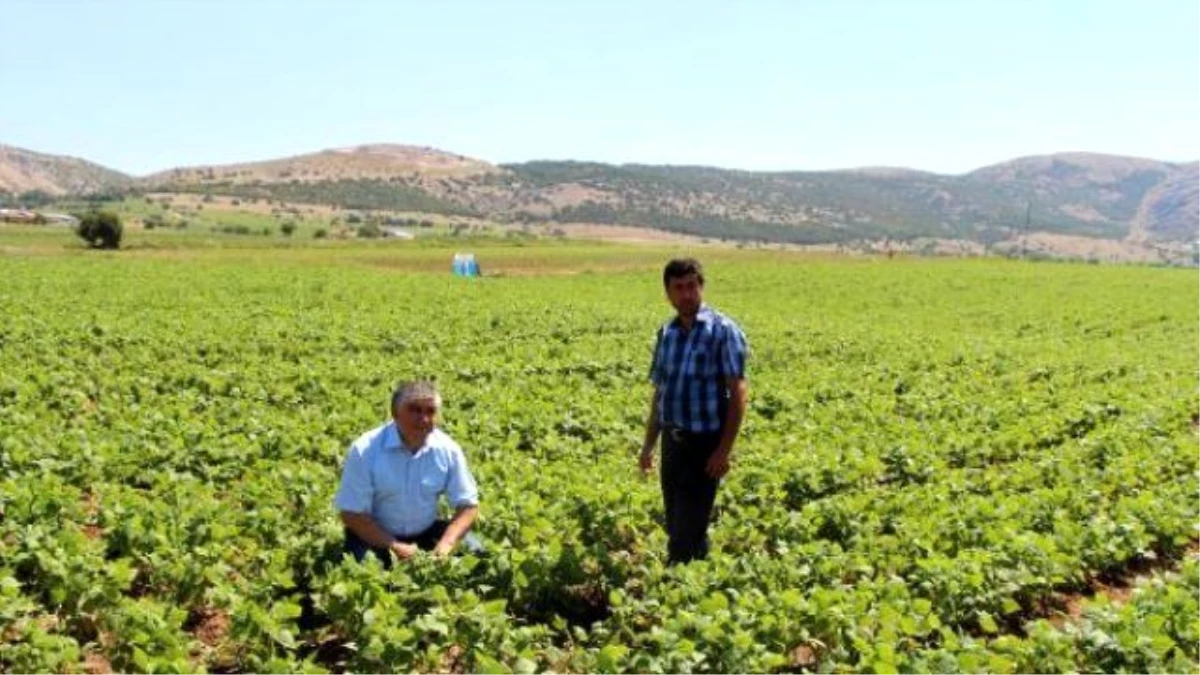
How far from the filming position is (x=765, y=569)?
22.4 feet

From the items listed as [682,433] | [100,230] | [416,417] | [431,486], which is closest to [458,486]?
[431,486]

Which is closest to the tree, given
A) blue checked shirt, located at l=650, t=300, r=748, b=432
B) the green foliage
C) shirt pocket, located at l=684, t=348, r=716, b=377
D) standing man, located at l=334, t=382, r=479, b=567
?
the green foliage

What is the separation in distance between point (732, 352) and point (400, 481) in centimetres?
230

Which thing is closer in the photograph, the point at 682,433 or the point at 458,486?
the point at 458,486

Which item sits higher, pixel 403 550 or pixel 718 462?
pixel 718 462

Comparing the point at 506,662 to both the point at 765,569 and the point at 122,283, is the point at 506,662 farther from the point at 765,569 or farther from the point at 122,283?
the point at 122,283

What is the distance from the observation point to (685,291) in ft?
22.4

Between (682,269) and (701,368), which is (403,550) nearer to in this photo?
(701,368)

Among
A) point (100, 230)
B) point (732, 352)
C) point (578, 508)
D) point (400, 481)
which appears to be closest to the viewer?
point (400, 481)

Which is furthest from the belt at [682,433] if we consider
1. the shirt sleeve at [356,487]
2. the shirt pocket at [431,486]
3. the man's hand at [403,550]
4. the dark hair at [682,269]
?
the shirt sleeve at [356,487]

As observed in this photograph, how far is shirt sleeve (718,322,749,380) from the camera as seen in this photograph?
6.93 m

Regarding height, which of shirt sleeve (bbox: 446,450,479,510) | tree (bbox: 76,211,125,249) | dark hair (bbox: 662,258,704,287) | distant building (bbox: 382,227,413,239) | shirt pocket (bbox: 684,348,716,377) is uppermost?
dark hair (bbox: 662,258,704,287)

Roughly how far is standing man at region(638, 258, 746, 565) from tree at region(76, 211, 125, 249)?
231ft

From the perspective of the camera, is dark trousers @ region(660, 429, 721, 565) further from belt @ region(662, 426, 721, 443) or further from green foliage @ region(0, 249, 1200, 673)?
green foliage @ region(0, 249, 1200, 673)
